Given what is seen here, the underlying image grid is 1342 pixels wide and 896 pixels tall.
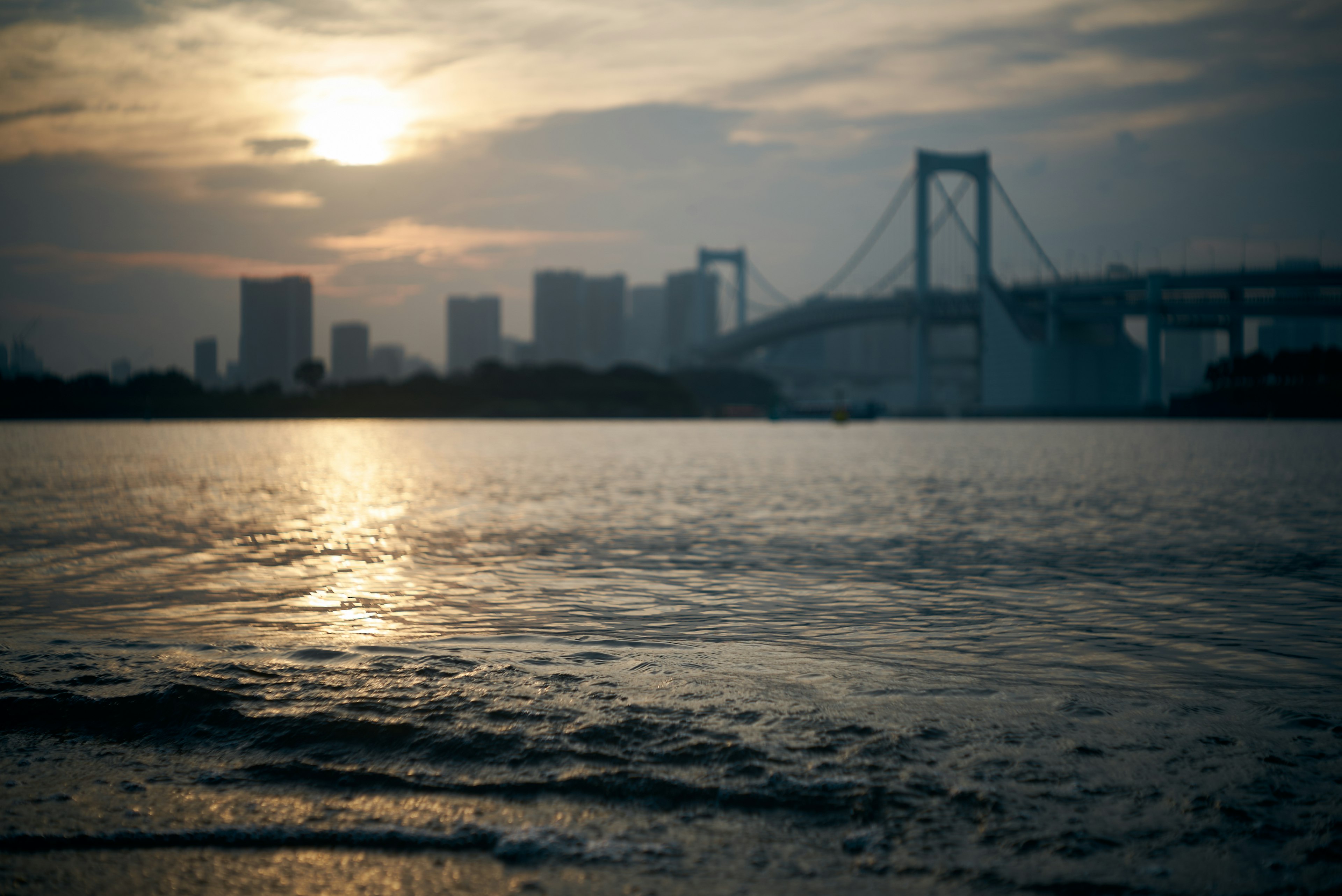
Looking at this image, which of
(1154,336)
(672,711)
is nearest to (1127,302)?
(1154,336)

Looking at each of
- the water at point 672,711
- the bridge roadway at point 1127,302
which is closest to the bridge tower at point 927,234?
the bridge roadway at point 1127,302

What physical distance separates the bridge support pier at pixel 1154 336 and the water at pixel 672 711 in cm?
7449

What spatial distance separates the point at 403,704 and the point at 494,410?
384 feet

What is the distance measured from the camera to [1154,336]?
79.5 meters

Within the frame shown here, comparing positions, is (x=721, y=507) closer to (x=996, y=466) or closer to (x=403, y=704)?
(x=403, y=704)

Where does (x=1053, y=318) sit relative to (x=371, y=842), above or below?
above

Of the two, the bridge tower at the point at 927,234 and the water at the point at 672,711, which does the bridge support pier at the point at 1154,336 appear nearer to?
the bridge tower at the point at 927,234

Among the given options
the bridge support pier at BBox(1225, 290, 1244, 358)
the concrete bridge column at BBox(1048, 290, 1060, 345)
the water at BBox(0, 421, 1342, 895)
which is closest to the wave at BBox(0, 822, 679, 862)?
the water at BBox(0, 421, 1342, 895)

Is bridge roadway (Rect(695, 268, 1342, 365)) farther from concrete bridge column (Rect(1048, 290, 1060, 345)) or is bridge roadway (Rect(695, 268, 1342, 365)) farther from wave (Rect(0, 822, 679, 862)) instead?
wave (Rect(0, 822, 679, 862))

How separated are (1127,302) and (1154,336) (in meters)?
4.37

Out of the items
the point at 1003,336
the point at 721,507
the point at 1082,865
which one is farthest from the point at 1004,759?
the point at 1003,336

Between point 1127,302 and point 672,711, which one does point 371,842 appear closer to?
point 672,711

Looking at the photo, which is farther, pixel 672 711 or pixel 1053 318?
pixel 1053 318

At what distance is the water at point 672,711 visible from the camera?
3.02 meters
